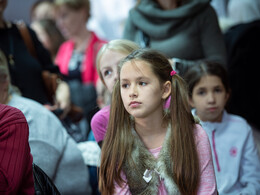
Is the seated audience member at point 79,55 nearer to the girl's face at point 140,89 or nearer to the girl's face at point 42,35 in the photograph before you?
the girl's face at point 42,35

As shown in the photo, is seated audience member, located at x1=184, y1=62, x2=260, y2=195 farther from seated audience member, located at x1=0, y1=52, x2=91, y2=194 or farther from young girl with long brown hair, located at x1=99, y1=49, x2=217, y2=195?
seated audience member, located at x1=0, y1=52, x2=91, y2=194

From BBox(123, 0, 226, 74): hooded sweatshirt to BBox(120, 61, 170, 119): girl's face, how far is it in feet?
3.69

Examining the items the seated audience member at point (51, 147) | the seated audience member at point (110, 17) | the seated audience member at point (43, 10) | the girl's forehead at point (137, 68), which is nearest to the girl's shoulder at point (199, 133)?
the girl's forehead at point (137, 68)

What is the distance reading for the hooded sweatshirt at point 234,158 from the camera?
2580 millimetres

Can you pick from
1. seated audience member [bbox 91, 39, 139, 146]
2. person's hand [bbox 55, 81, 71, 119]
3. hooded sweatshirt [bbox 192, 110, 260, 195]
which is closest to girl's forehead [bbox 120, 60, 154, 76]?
seated audience member [bbox 91, 39, 139, 146]

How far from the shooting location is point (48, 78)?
10.9 ft

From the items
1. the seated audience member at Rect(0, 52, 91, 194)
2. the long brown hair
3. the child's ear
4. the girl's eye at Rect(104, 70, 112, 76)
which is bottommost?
the seated audience member at Rect(0, 52, 91, 194)

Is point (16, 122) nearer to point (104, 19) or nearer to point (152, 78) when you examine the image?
point (152, 78)

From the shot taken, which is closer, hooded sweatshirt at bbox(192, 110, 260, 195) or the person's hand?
hooded sweatshirt at bbox(192, 110, 260, 195)

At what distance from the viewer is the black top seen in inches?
123

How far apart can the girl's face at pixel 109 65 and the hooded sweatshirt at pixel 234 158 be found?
26.8 inches

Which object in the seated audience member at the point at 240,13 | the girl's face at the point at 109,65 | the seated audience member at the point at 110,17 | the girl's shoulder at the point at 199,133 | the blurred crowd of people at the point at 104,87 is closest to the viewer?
the girl's shoulder at the point at 199,133

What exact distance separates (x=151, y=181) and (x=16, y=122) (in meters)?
0.75

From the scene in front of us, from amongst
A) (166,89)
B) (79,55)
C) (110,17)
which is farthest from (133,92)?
(110,17)
